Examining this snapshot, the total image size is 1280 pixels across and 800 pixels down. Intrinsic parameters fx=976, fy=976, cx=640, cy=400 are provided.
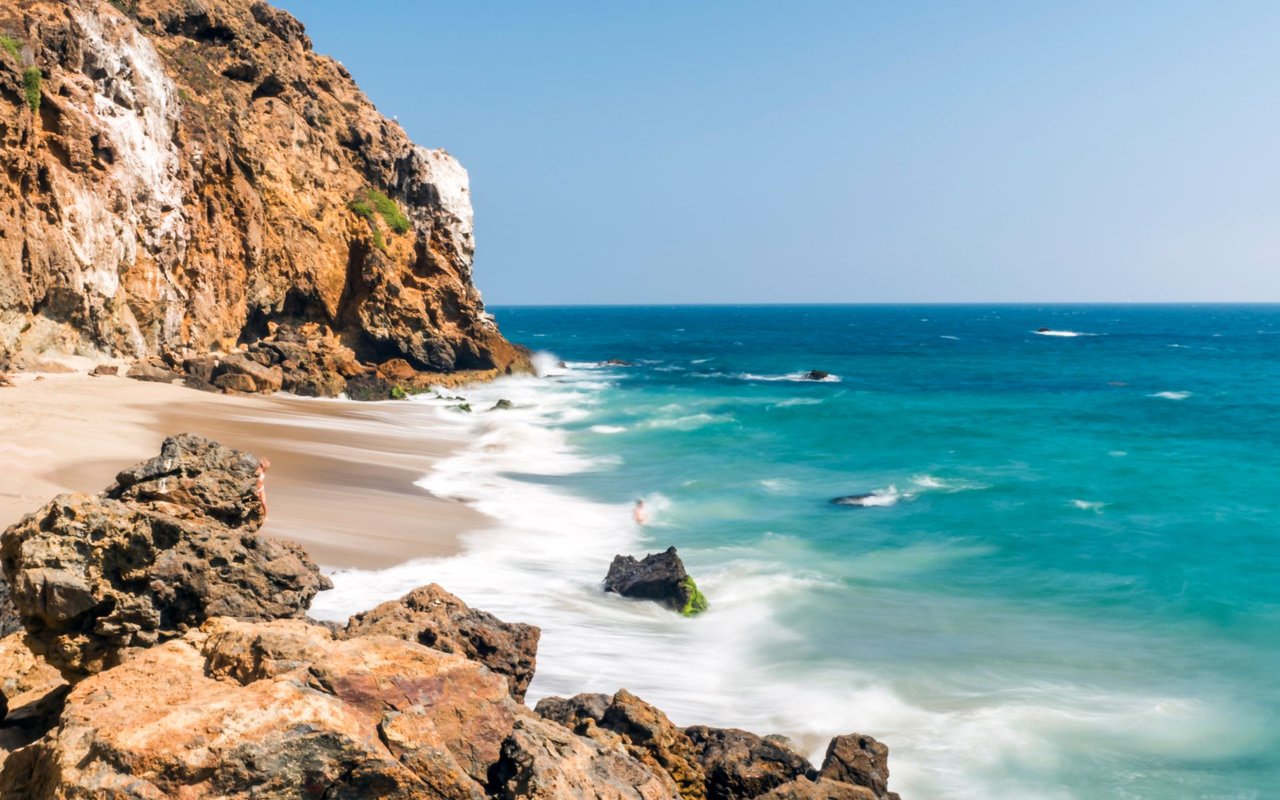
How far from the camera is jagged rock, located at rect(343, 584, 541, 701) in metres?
8.43

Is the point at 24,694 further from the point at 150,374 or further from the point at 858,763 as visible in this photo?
the point at 150,374

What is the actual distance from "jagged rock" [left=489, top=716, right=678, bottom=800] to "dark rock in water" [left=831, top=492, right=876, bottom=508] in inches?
726

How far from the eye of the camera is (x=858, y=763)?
887 cm

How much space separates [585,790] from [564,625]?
8.11 meters

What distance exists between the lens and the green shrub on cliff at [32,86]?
27109 millimetres

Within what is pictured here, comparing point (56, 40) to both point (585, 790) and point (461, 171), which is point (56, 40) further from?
point (585, 790)

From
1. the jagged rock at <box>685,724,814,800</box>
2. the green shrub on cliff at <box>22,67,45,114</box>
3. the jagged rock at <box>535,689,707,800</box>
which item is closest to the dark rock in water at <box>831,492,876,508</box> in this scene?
the jagged rock at <box>685,724,814,800</box>

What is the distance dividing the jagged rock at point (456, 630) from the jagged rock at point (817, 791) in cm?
248

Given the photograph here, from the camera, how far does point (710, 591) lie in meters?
16.4

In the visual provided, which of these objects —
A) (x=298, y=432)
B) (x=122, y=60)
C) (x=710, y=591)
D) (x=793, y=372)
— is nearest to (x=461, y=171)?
(x=122, y=60)

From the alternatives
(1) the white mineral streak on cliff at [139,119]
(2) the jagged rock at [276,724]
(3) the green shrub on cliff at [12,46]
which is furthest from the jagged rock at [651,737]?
(1) the white mineral streak on cliff at [139,119]

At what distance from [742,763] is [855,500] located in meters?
16.4

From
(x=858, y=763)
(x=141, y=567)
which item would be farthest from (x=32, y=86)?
(x=858, y=763)

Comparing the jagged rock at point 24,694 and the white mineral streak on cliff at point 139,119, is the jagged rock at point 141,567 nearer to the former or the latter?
the jagged rock at point 24,694
